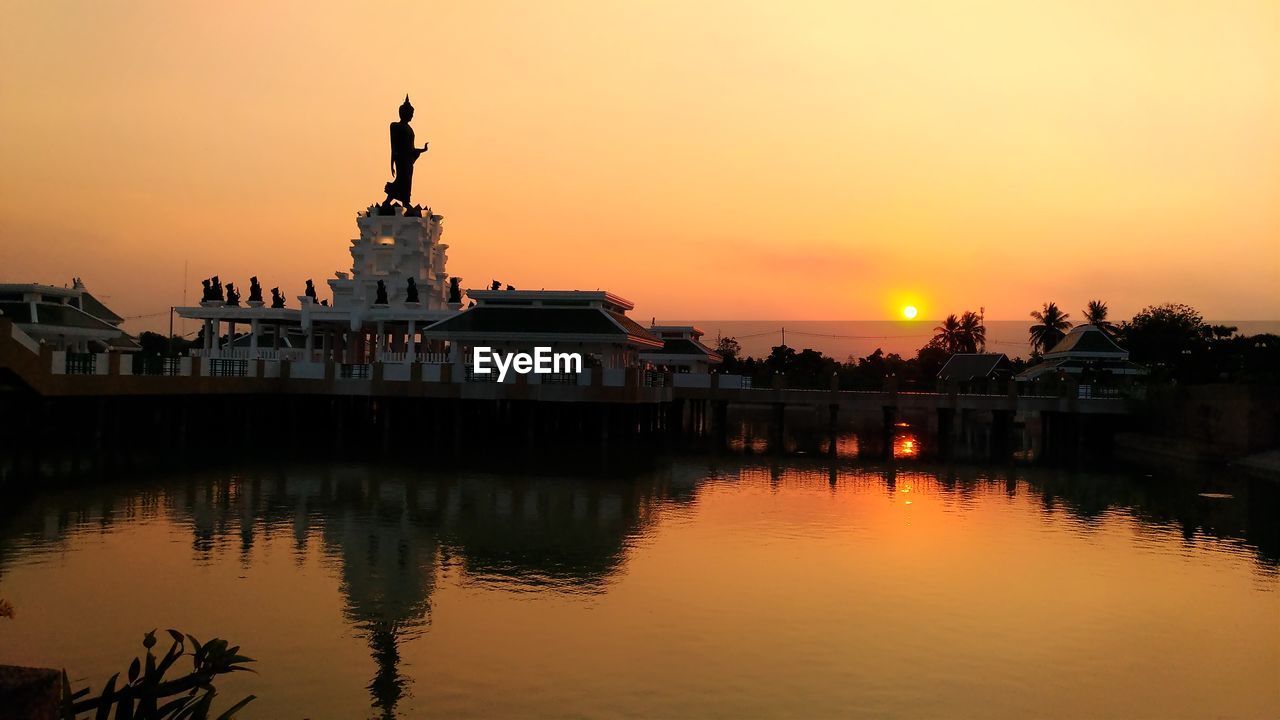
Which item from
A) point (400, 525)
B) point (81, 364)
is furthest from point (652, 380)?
point (400, 525)

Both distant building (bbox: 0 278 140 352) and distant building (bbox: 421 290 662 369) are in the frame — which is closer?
distant building (bbox: 421 290 662 369)

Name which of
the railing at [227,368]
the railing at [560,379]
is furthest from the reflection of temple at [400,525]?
the railing at [227,368]

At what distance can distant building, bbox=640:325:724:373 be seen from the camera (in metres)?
78.4

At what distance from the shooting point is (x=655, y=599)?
19.6m

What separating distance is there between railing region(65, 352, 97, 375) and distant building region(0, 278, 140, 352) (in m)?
18.9

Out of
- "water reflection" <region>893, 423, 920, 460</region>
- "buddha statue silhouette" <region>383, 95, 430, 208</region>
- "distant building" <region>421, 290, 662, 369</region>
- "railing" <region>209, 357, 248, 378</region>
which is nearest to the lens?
"railing" <region>209, 357, 248, 378</region>

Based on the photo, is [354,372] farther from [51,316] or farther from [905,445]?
[905,445]

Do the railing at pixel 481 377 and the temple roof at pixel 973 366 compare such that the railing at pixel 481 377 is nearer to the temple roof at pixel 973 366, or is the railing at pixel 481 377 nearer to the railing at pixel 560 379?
the railing at pixel 560 379

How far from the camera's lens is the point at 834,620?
1842 cm

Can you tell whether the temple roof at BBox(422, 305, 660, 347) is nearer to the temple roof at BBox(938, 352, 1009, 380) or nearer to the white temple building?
the white temple building

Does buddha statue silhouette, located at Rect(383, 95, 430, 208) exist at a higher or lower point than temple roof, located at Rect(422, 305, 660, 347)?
higher

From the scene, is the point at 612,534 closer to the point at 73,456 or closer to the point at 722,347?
the point at 73,456

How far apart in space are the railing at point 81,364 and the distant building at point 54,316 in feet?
62.1

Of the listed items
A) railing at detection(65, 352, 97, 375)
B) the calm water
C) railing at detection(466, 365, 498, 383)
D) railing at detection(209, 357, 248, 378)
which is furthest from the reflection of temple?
railing at detection(466, 365, 498, 383)
